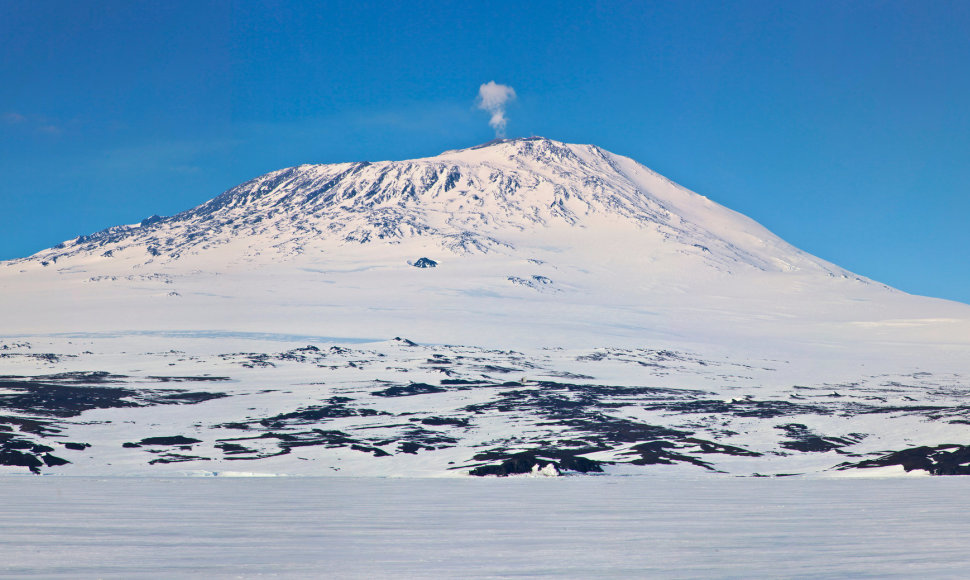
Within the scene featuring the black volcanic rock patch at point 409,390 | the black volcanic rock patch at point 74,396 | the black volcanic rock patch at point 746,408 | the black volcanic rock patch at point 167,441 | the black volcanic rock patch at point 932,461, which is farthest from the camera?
the black volcanic rock patch at point 409,390

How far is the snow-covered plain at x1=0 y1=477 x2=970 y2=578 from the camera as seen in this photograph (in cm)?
1295

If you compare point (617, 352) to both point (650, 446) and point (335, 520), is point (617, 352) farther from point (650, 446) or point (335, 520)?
point (335, 520)

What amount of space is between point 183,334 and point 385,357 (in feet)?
209

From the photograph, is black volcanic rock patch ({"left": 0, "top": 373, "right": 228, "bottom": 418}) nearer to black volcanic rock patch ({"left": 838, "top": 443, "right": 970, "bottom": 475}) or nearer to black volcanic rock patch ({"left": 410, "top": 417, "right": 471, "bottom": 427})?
black volcanic rock patch ({"left": 410, "top": 417, "right": 471, "bottom": 427})

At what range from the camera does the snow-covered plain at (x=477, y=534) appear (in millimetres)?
12945

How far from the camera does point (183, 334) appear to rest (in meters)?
199

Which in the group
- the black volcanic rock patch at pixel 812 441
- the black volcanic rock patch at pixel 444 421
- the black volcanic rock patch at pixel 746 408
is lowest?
the black volcanic rock patch at pixel 444 421

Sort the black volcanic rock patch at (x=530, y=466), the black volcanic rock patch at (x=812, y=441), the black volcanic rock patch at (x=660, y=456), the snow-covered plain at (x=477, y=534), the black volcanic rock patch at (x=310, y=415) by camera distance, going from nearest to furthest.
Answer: the snow-covered plain at (x=477, y=534)
the black volcanic rock patch at (x=530, y=466)
the black volcanic rock patch at (x=660, y=456)
the black volcanic rock patch at (x=812, y=441)
the black volcanic rock patch at (x=310, y=415)

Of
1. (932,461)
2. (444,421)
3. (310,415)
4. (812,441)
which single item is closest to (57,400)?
(310,415)

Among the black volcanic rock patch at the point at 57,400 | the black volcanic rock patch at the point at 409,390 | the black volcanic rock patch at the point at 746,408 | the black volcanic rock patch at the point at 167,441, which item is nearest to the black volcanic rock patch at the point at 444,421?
the black volcanic rock patch at the point at 167,441

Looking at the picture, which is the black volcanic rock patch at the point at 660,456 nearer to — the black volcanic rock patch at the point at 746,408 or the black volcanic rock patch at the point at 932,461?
the black volcanic rock patch at the point at 932,461

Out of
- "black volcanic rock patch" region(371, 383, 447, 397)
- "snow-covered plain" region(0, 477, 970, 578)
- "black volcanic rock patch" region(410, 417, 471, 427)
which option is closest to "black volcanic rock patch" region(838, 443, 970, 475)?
"snow-covered plain" region(0, 477, 970, 578)

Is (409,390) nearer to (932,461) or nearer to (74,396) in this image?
(74,396)

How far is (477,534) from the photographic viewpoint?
17172 mm
